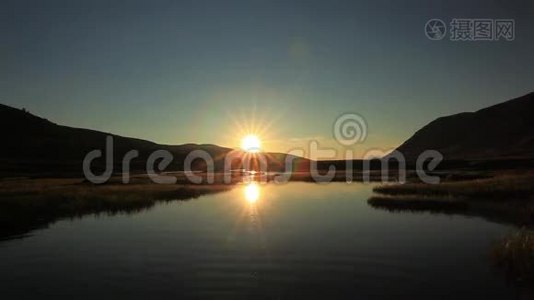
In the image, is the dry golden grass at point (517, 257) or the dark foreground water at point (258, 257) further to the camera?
the dry golden grass at point (517, 257)

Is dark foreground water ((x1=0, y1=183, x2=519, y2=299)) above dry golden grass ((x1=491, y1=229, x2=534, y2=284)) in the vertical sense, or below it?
below

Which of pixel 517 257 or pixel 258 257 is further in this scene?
pixel 258 257

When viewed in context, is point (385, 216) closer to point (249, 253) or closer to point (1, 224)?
point (249, 253)

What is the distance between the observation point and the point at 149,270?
872 inches

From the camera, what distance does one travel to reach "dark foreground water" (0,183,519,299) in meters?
19.0

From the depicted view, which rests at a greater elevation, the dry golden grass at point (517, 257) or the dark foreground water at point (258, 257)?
the dry golden grass at point (517, 257)

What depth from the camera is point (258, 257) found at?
24812mm

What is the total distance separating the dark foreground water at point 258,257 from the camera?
1905cm

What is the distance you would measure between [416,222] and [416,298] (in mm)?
20021

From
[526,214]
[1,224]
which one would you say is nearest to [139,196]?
[1,224]

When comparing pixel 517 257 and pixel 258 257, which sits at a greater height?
pixel 517 257

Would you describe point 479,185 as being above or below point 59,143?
below

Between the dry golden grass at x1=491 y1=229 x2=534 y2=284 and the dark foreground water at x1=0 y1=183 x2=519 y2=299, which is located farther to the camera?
the dry golden grass at x1=491 y1=229 x2=534 y2=284

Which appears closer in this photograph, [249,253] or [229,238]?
[249,253]
